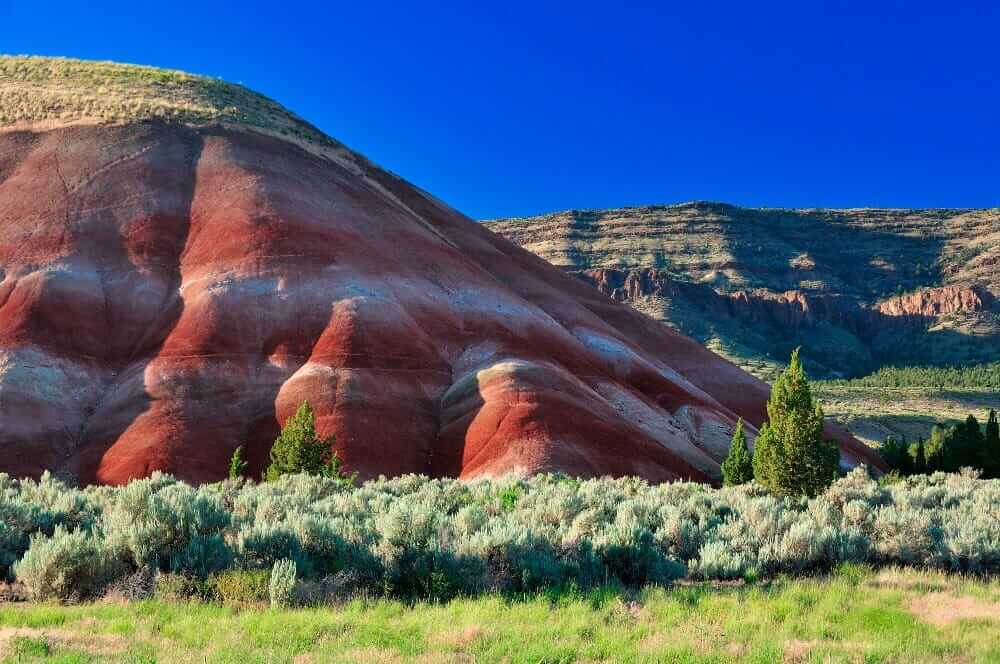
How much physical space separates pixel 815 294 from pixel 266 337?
166993 mm

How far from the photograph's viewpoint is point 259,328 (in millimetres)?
39719

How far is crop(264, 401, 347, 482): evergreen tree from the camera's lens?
28.9 m

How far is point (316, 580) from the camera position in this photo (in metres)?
9.98

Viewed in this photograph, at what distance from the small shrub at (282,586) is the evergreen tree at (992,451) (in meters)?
54.3

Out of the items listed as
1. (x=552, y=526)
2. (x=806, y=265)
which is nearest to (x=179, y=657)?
(x=552, y=526)

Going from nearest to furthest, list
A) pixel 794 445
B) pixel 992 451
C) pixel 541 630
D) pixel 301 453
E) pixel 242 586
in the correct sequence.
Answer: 1. pixel 541 630
2. pixel 242 586
3. pixel 301 453
4. pixel 794 445
5. pixel 992 451

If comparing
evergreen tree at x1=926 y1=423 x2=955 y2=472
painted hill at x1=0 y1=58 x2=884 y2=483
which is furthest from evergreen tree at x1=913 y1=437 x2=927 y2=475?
painted hill at x1=0 y1=58 x2=884 y2=483

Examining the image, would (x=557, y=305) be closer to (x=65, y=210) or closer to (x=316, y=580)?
(x=65, y=210)

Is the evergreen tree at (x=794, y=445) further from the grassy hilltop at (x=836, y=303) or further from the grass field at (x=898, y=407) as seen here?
the grassy hilltop at (x=836, y=303)

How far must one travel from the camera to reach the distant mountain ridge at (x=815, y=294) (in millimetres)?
157375

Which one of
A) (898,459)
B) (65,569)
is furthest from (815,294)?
(65,569)

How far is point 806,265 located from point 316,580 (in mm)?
199629

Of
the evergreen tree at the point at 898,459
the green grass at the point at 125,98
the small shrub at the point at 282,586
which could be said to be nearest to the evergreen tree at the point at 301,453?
the small shrub at the point at 282,586

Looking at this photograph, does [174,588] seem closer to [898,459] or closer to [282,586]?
[282,586]
